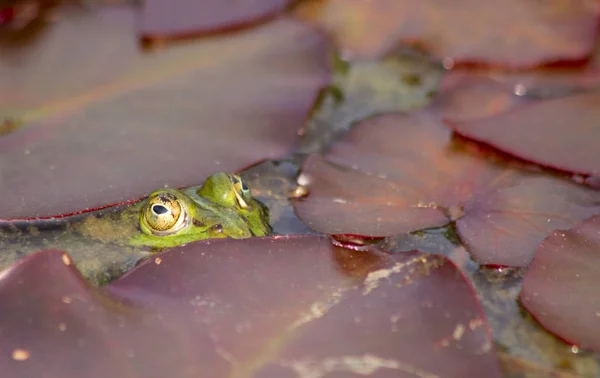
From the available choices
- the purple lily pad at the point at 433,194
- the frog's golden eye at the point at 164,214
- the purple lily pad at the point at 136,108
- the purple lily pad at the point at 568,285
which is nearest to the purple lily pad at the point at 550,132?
the purple lily pad at the point at 433,194

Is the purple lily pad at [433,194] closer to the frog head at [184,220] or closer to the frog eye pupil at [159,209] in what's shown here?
the frog head at [184,220]

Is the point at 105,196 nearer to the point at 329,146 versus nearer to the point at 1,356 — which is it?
the point at 1,356

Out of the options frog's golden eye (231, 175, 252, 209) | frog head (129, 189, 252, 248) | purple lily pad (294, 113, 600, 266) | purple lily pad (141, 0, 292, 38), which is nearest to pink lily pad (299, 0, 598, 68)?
purple lily pad (141, 0, 292, 38)

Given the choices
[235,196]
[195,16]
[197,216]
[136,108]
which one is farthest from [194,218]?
[195,16]

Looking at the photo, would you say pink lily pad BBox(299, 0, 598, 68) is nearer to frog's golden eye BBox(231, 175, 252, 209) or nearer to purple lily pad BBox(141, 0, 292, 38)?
purple lily pad BBox(141, 0, 292, 38)

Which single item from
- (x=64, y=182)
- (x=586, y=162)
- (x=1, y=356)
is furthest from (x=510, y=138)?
(x=1, y=356)
